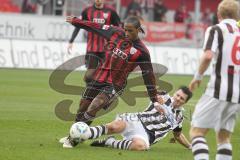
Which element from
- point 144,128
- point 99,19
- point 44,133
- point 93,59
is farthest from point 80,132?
point 99,19

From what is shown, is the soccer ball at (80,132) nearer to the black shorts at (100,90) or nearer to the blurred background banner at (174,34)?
the black shorts at (100,90)

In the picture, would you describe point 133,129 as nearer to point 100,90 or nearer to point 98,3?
point 100,90

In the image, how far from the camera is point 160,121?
39.3 ft

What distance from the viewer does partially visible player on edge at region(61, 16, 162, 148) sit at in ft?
38.5

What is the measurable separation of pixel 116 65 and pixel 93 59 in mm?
4461

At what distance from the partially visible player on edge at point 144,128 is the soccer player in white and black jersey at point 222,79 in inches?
95.4

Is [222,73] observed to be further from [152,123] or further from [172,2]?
[172,2]

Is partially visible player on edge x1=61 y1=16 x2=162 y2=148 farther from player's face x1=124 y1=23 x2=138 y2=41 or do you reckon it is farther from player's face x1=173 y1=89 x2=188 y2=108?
player's face x1=173 y1=89 x2=188 y2=108

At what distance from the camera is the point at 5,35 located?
102 ft

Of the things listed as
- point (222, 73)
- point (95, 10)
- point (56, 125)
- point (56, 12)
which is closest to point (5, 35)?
point (56, 12)

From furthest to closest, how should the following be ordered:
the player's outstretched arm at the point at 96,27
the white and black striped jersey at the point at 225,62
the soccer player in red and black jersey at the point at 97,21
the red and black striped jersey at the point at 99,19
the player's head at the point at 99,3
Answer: the player's head at the point at 99,3 → the red and black striped jersey at the point at 99,19 → the soccer player in red and black jersey at the point at 97,21 → the player's outstretched arm at the point at 96,27 → the white and black striped jersey at the point at 225,62

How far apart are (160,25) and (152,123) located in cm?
2307

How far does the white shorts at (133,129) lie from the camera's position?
38.9ft

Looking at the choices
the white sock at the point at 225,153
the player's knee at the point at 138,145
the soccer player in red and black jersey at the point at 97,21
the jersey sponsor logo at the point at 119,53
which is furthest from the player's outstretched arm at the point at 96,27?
the soccer player in red and black jersey at the point at 97,21
